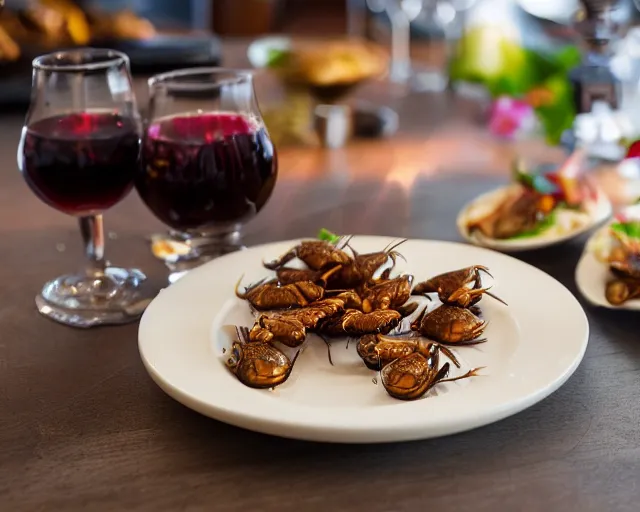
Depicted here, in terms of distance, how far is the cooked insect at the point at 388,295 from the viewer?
72 cm

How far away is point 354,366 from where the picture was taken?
67cm

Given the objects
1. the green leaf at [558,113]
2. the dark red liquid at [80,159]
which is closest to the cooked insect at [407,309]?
the dark red liquid at [80,159]

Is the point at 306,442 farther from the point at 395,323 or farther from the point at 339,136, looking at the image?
the point at 339,136

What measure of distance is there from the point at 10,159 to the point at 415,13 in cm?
107

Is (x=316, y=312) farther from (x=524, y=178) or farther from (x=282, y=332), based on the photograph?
(x=524, y=178)

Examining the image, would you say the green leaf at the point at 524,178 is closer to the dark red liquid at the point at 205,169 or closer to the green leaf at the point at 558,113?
the dark red liquid at the point at 205,169

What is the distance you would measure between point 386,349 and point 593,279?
0.99 feet

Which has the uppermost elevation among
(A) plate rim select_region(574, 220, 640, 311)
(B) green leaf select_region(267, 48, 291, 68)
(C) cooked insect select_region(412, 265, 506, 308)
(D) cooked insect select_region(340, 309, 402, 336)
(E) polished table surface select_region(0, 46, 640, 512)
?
(B) green leaf select_region(267, 48, 291, 68)

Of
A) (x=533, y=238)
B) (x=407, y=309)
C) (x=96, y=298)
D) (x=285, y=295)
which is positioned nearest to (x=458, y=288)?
(x=407, y=309)

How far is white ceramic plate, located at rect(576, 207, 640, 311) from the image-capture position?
2.60 feet

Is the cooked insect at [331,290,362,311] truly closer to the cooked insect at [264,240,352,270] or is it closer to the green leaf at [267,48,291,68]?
the cooked insect at [264,240,352,270]

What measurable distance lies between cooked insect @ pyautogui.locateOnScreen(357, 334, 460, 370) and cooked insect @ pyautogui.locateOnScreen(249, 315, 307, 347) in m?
0.05

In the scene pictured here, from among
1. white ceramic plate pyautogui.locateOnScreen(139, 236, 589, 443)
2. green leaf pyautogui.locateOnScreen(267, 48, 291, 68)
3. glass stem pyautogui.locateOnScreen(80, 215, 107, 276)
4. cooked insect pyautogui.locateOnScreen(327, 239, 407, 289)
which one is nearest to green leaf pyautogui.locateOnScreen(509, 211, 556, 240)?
white ceramic plate pyautogui.locateOnScreen(139, 236, 589, 443)

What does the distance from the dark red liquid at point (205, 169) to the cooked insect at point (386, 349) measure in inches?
11.8
